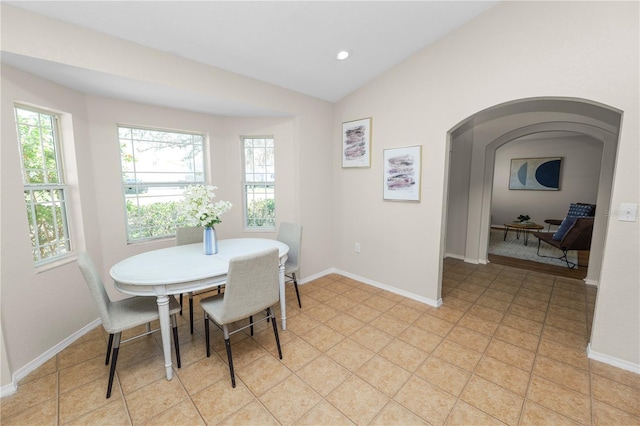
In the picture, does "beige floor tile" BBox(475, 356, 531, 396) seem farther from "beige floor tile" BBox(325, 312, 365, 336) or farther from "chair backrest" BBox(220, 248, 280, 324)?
"chair backrest" BBox(220, 248, 280, 324)

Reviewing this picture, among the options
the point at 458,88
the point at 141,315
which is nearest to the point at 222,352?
the point at 141,315

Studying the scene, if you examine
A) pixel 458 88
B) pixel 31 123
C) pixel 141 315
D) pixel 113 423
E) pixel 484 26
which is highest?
pixel 484 26

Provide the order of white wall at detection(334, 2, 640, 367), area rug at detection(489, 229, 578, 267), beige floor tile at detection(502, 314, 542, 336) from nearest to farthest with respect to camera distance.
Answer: white wall at detection(334, 2, 640, 367), beige floor tile at detection(502, 314, 542, 336), area rug at detection(489, 229, 578, 267)

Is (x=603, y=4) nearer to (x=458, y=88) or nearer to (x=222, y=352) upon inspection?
(x=458, y=88)

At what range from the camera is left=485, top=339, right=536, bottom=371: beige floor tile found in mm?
2100

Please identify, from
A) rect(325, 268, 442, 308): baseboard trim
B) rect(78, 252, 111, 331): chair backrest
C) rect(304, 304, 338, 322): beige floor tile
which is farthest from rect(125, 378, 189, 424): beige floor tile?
rect(325, 268, 442, 308): baseboard trim

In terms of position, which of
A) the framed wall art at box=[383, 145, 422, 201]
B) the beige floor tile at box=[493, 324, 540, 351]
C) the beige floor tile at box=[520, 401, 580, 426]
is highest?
the framed wall art at box=[383, 145, 422, 201]

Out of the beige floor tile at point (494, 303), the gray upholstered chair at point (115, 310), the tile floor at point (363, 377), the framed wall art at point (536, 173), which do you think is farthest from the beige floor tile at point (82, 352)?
the framed wall art at point (536, 173)

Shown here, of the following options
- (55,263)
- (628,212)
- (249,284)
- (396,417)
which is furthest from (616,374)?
(55,263)

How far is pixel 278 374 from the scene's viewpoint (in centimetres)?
200

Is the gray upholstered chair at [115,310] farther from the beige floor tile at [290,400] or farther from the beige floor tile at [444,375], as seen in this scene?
the beige floor tile at [444,375]

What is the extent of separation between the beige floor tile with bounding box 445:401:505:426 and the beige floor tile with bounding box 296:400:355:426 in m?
0.63

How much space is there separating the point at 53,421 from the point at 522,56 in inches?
170

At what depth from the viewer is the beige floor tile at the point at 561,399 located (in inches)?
64.5
